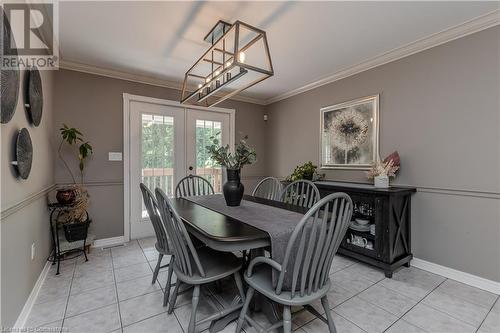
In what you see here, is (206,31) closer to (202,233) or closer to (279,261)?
(202,233)

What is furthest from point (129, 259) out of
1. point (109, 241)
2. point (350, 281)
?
point (350, 281)

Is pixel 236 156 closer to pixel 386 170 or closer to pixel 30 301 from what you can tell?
pixel 386 170

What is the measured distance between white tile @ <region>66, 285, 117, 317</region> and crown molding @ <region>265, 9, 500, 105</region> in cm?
364

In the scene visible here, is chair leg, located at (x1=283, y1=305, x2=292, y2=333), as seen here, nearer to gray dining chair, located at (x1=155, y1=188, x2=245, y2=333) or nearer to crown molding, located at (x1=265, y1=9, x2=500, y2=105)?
gray dining chair, located at (x1=155, y1=188, x2=245, y2=333)

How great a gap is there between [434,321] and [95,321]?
245 centimetres

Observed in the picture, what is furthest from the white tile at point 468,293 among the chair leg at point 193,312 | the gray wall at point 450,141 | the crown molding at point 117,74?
the crown molding at point 117,74

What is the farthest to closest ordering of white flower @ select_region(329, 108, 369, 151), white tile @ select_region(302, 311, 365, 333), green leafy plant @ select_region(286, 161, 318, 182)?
green leafy plant @ select_region(286, 161, 318, 182), white flower @ select_region(329, 108, 369, 151), white tile @ select_region(302, 311, 365, 333)

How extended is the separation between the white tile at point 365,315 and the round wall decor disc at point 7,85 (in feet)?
8.45

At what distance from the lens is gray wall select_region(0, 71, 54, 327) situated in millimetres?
1387

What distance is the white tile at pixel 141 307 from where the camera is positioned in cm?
172

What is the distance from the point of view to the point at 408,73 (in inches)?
103

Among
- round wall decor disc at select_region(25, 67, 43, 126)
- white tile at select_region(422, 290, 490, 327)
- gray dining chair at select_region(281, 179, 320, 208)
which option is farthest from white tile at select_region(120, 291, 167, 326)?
white tile at select_region(422, 290, 490, 327)

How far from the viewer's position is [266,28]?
224 centimetres

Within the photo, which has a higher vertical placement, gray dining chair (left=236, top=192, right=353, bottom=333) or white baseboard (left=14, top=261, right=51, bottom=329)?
gray dining chair (left=236, top=192, right=353, bottom=333)
